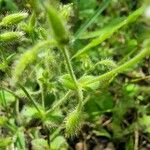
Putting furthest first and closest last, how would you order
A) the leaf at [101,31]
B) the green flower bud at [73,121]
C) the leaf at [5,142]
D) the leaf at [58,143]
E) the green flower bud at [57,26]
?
the leaf at [101,31] < the leaf at [58,143] < the leaf at [5,142] < the green flower bud at [73,121] < the green flower bud at [57,26]

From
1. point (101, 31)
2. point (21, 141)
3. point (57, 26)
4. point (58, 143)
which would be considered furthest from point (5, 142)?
point (57, 26)

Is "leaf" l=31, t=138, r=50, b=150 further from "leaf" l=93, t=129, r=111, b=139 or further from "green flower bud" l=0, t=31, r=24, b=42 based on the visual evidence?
"green flower bud" l=0, t=31, r=24, b=42

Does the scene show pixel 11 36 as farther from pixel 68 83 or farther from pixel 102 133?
pixel 102 133

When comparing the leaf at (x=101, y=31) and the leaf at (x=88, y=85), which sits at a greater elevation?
the leaf at (x=101, y=31)

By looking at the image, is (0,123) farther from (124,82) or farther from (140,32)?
(140,32)

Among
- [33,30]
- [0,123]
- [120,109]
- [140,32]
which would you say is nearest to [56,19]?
[33,30]

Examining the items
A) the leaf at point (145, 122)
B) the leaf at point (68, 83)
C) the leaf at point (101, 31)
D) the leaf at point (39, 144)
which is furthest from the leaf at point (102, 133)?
the leaf at point (68, 83)

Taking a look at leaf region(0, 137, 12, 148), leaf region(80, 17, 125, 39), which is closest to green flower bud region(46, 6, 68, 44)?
leaf region(0, 137, 12, 148)

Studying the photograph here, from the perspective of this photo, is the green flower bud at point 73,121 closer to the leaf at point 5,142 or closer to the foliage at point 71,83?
the foliage at point 71,83

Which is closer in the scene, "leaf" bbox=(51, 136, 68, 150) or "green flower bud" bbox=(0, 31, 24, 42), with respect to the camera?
"green flower bud" bbox=(0, 31, 24, 42)
